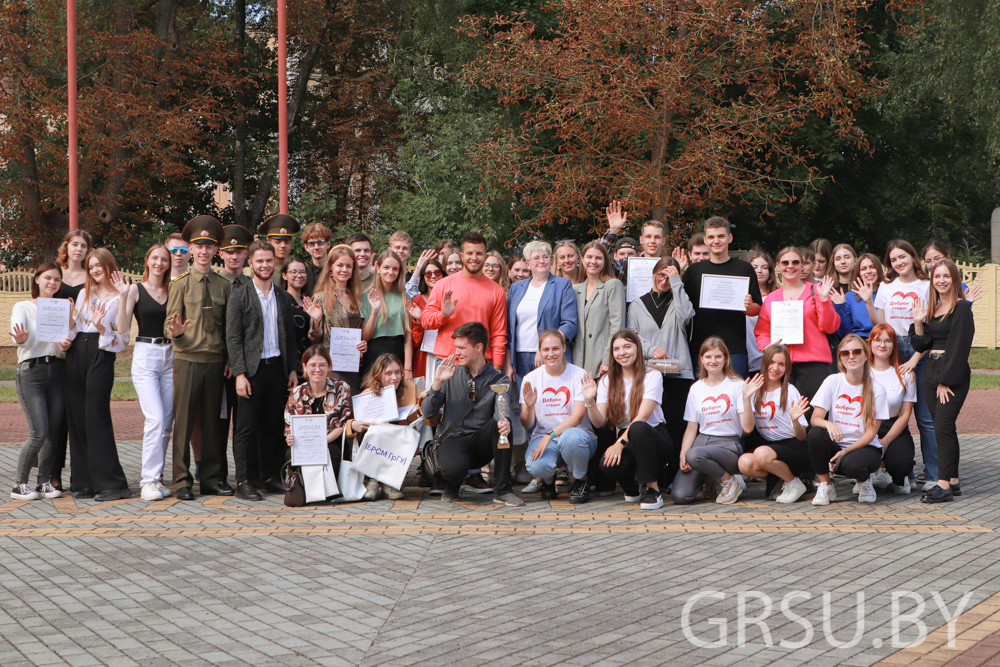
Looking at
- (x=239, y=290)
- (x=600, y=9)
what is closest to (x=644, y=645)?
(x=239, y=290)

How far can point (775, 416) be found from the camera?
783cm

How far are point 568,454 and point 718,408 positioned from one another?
126cm

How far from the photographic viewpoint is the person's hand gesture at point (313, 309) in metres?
8.26

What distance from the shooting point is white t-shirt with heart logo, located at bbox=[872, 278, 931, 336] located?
27.8 ft

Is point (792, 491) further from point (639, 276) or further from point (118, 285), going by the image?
point (118, 285)

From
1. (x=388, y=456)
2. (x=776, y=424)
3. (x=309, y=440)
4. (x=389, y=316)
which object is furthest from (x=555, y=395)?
(x=309, y=440)

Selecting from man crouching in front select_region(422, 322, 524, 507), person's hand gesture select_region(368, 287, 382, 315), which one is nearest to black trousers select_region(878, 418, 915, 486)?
man crouching in front select_region(422, 322, 524, 507)

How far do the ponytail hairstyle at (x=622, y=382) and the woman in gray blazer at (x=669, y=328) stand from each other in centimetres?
29

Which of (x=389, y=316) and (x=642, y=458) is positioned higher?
(x=389, y=316)

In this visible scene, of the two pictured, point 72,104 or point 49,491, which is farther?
point 72,104

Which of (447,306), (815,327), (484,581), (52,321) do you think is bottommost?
(484,581)

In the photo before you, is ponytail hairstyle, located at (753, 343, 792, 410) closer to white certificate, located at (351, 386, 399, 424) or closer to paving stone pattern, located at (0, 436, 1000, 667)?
paving stone pattern, located at (0, 436, 1000, 667)

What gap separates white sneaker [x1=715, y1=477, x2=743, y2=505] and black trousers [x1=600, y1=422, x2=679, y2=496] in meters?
0.47

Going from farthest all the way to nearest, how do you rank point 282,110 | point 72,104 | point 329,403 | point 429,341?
1. point 282,110
2. point 72,104
3. point 429,341
4. point 329,403
